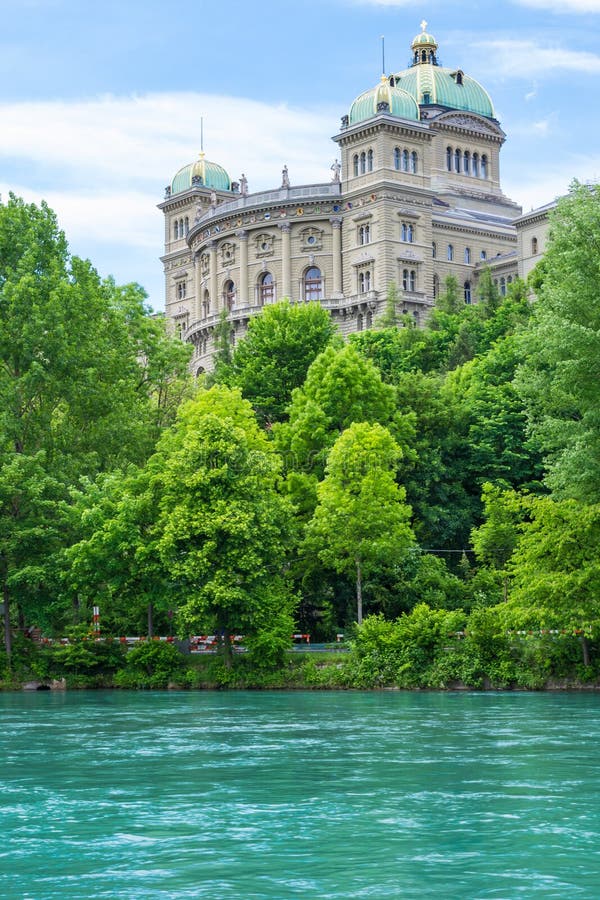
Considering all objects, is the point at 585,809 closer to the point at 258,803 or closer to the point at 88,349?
the point at 258,803

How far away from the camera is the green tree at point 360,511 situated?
55.7 meters

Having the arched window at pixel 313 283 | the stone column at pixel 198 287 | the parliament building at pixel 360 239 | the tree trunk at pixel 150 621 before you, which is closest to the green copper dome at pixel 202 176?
the parliament building at pixel 360 239

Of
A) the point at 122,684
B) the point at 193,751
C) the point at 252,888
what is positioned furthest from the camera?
the point at 122,684

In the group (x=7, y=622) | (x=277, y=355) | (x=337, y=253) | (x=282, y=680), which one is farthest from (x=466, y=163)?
(x=282, y=680)

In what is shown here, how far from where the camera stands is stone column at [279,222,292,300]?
402 feet

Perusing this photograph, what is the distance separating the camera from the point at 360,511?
5572 cm

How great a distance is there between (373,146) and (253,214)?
13.1m

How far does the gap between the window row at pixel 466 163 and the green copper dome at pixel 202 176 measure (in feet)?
79.8

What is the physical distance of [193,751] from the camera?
1235 inches

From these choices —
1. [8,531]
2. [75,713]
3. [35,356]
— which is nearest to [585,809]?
[75,713]

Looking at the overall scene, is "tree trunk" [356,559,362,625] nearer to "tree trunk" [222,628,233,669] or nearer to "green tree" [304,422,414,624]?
Answer: "green tree" [304,422,414,624]

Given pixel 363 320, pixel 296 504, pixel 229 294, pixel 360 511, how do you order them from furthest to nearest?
pixel 229 294
pixel 363 320
pixel 296 504
pixel 360 511

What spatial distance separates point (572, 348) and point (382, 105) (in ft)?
266

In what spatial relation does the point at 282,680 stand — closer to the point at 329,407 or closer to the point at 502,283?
the point at 329,407
